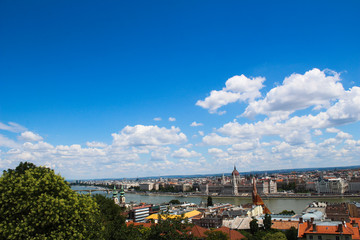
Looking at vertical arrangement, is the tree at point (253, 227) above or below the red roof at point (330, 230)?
below

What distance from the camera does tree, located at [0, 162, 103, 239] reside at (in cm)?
1095

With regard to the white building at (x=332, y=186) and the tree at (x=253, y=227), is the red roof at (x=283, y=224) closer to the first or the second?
the tree at (x=253, y=227)

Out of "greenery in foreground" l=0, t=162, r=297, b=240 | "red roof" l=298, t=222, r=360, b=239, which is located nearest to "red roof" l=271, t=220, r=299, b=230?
"red roof" l=298, t=222, r=360, b=239

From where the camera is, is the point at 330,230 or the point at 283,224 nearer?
the point at 330,230

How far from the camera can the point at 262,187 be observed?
4572 inches

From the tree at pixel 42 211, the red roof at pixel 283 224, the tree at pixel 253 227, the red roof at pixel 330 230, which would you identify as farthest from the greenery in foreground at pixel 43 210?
the red roof at pixel 283 224

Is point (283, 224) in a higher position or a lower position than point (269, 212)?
higher

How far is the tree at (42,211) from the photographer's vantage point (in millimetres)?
10953

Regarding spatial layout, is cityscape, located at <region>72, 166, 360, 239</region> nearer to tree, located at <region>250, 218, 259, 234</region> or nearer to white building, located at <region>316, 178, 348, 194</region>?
white building, located at <region>316, 178, 348, 194</region>

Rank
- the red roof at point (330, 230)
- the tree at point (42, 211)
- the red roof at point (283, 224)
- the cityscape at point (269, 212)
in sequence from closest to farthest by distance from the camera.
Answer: the tree at point (42, 211)
the red roof at point (330, 230)
the cityscape at point (269, 212)
the red roof at point (283, 224)

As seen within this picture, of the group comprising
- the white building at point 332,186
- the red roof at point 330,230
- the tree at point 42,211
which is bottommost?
the white building at point 332,186

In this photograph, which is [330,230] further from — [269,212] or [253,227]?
[269,212]

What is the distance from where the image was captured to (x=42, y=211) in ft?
36.7

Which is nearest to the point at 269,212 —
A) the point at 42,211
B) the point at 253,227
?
the point at 253,227
